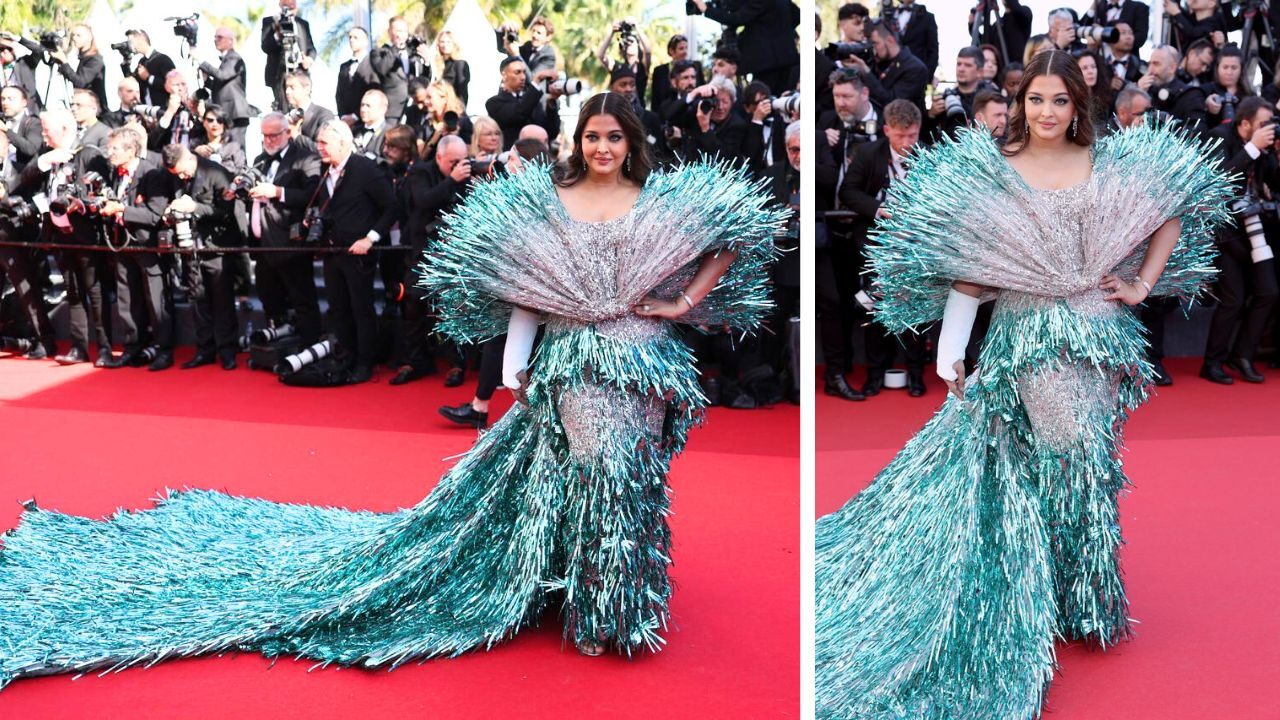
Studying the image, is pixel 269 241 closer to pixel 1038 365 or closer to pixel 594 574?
pixel 594 574

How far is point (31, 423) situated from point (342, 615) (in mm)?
3698

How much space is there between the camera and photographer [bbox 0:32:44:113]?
9.72 m

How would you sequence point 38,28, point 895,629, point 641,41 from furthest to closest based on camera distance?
point 38,28 → point 641,41 → point 895,629

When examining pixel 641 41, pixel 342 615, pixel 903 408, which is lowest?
pixel 903 408

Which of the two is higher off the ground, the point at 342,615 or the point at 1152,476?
the point at 342,615

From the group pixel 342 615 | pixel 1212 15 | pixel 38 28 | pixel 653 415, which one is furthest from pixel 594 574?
pixel 38 28

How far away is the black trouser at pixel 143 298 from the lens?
26.3 ft

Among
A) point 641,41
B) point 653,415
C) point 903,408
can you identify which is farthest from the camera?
point 641,41

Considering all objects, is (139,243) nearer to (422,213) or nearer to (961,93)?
(422,213)

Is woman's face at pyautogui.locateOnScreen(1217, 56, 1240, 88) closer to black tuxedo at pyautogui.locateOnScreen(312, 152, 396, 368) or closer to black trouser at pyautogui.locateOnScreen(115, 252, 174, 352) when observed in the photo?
black tuxedo at pyautogui.locateOnScreen(312, 152, 396, 368)

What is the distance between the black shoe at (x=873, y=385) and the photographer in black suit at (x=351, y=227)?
2.74 m

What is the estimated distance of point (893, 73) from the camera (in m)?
6.83

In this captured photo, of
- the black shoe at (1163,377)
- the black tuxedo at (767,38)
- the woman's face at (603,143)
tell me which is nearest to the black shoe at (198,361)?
the black tuxedo at (767,38)

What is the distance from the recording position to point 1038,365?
10.6ft
